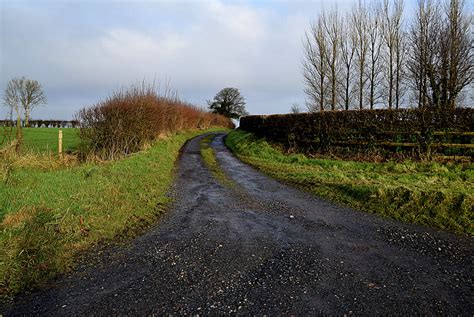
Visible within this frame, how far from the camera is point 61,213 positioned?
18.1ft

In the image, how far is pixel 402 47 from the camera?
25156 mm

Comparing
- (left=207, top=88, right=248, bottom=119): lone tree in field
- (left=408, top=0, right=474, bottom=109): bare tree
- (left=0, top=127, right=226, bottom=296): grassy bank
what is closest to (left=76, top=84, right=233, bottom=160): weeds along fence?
(left=0, top=127, right=226, bottom=296): grassy bank

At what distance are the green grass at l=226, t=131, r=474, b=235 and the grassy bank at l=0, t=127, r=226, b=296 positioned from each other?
4791 millimetres

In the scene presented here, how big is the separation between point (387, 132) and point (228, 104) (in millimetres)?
61628

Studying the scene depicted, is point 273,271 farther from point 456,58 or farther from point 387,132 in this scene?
point 456,58

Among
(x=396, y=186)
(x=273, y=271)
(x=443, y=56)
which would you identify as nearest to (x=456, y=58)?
(x=443, y=56)

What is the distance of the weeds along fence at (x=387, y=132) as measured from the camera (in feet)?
39.2

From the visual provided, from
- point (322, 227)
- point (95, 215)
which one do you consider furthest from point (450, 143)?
point (95, 215)

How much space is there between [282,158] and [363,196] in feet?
23.9

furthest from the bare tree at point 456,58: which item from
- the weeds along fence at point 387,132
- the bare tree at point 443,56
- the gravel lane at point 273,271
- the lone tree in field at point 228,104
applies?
the lone tree in field at point 228,104

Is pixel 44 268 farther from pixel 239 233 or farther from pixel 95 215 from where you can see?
pixel 239 233

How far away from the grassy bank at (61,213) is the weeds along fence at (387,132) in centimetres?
867

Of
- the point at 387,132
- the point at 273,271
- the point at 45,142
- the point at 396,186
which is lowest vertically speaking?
the point at 273,271

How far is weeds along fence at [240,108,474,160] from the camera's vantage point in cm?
1195
